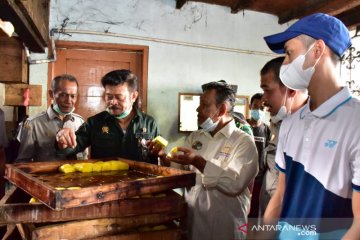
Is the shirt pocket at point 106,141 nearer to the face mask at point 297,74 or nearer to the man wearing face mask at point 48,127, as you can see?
the man wearing face mask at point 48,127

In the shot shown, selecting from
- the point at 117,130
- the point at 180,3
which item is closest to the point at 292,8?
the point at 180,3

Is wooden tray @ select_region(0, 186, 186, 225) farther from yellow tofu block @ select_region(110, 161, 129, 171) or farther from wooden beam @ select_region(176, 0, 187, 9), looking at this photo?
wooden beam @ select_region(176, 0, 187, 9)

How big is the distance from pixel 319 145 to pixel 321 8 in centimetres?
337

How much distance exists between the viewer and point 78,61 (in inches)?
170

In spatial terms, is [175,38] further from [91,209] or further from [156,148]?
[91,209]

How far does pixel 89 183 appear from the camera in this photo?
5.67ft

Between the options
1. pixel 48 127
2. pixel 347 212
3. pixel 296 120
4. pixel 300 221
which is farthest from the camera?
pixel 48 127

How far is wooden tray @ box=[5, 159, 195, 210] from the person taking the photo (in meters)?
1.33

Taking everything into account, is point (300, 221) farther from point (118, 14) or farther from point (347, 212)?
point (118, 14)

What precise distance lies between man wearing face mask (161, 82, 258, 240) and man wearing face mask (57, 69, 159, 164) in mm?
333

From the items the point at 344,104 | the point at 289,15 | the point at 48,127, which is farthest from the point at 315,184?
the point at 289,15

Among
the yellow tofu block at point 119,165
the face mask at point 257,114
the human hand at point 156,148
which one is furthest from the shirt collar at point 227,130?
the face mask at point 257,114

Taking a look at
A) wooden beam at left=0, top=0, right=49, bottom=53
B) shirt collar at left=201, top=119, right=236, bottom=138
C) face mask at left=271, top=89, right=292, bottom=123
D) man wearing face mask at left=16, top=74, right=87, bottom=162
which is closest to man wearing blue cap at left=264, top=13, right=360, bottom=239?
face mask at left=271, top=89, right=292, bottom=123

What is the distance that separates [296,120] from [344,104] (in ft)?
0.96
